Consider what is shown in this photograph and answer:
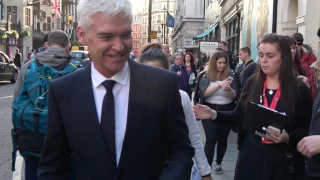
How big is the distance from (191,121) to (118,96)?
1.29 metres

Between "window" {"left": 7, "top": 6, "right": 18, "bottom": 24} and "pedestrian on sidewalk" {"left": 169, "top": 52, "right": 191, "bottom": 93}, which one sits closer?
"pedestrian on sidewalk" {"left": 169, "top": 52, "right": 191, "bottom": 93}

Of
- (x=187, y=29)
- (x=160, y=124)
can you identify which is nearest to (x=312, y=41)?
(x=160, y=124)

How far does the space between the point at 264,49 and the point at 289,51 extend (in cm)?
21

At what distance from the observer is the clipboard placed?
3.04 metres

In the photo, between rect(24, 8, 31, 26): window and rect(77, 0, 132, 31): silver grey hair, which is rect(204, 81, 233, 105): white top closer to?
rect(77, 0, 132, 31): silver grey hair

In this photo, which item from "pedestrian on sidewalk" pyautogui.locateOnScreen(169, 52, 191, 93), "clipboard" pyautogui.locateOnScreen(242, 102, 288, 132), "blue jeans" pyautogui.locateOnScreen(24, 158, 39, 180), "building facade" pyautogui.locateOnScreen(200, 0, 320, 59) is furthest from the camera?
"building facade" pyautogui.locateOnScreen(200, 0, 320, 59)

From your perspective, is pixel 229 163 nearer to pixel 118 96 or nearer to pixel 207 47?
pixel 118 96

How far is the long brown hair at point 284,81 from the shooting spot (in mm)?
3254

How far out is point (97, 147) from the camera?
1892mm

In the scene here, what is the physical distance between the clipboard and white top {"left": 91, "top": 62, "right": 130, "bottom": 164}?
146 centimetres

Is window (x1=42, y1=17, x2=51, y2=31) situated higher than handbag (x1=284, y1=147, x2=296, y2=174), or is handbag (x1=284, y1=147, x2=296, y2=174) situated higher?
window (x1=42, y1=17, x2=51, y2=31)

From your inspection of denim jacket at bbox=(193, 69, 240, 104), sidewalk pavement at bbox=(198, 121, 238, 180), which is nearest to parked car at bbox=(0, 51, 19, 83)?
sidewalk pavement at bbox=(198, 121, 238, 180)

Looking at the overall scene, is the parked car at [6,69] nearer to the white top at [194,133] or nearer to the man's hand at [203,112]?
the man's hand at [203,112]

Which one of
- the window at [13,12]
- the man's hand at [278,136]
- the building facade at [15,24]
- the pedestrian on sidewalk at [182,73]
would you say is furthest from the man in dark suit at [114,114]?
the window at [13,12]
